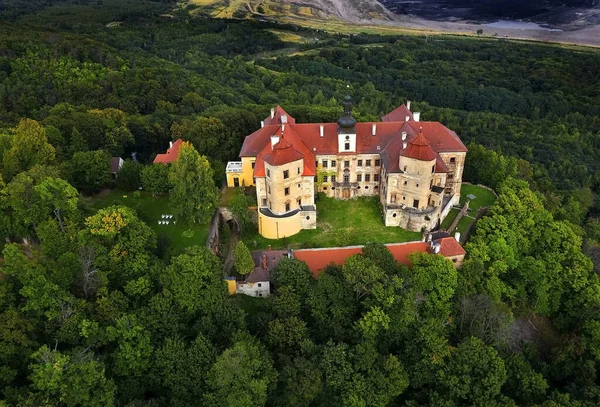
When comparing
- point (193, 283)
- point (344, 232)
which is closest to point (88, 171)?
point (193, 283)

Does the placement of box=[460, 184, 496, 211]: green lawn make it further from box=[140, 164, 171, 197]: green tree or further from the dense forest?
box=[140, 164, 171, 197]: green tree

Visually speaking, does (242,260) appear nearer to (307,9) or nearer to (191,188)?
(191,188)

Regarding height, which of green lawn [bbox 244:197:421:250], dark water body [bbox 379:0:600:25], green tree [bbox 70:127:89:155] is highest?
dark water body [bbox 379:0:600:25]

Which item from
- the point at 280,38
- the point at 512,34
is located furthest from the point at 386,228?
the point at 280,38

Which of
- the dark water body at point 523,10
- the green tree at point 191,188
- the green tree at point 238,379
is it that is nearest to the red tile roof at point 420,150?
the green tree at point 191,188

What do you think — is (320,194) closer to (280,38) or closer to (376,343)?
(376,343)

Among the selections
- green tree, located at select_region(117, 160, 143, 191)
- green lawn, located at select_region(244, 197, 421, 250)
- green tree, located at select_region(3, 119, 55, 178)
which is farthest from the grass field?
green tree, located at select_region(3, 119, 55, 178)
